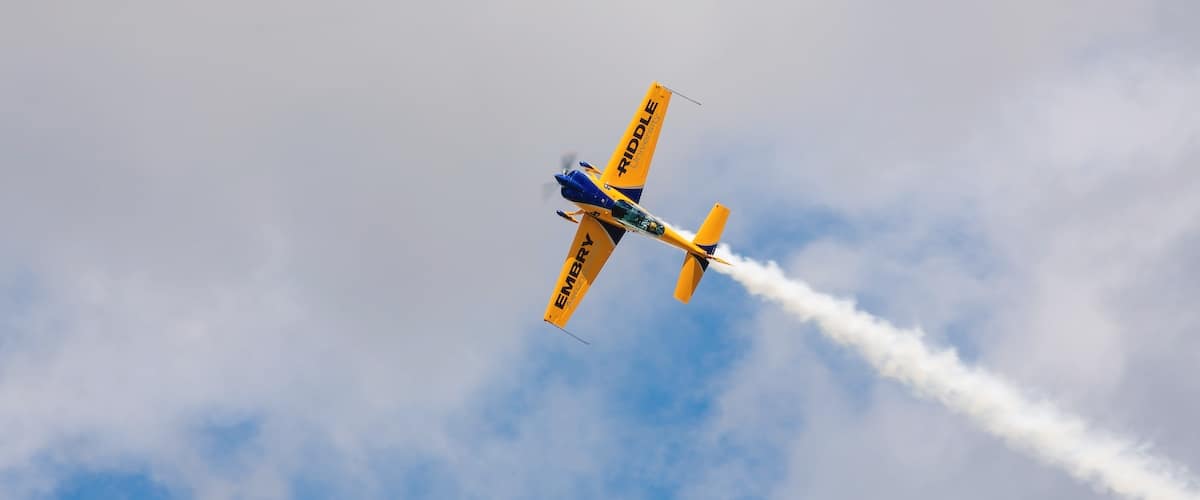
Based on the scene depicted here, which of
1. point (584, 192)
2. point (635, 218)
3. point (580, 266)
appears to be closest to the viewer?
point (584, 192)

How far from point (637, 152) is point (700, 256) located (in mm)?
5816

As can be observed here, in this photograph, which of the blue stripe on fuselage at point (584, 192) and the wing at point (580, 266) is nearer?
the blue stripe on fuselage at point (584, 192)

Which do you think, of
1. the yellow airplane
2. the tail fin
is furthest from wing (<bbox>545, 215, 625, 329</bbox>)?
the tail fin

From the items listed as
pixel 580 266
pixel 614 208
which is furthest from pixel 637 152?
pixel 580 266

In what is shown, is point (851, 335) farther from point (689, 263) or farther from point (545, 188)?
point (545, 188)

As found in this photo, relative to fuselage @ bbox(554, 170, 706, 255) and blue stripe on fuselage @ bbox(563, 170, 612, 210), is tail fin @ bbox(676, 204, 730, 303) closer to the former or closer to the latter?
fuselage @ bbox(554, 170, 706, 255)

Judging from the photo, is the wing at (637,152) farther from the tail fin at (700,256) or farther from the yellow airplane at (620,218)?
the tail fin at (700,256)

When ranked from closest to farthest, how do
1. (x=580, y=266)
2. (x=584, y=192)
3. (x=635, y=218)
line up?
(x=584, y=192) < (x=635, y=218) < (x=580, y=266)

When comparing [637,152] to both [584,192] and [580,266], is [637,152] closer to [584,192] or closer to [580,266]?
[584,192]

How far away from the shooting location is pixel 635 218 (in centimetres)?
6775

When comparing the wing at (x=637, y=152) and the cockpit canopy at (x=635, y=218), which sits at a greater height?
the wing at (x=637, y=152)

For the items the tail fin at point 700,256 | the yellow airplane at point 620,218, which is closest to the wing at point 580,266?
the yellow airplane at point 620,218

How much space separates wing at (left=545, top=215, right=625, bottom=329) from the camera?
69000 millimetres

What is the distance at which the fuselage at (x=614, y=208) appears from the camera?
6669cm
